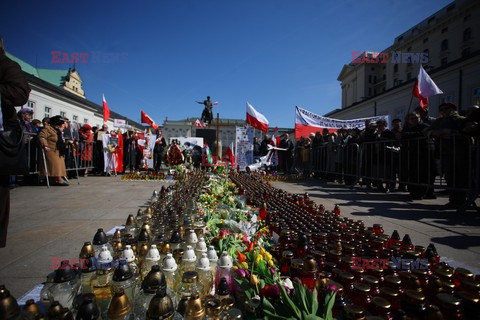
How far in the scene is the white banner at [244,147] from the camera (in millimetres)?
13836

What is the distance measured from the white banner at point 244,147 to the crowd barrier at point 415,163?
490 centimetres

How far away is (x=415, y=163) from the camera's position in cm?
592

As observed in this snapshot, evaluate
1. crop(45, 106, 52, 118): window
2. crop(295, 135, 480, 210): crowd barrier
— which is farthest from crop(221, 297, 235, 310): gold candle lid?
crop(45, 106, 52, 118): window

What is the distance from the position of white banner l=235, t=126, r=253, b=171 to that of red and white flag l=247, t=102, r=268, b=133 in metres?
0.79

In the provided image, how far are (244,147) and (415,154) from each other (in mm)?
8782

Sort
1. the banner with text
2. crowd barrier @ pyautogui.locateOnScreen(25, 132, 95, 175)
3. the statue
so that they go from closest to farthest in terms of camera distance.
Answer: crowd barrier @ pyautogui.locateOnScreen(25, 132, 95, 175), the banner with text, the statue

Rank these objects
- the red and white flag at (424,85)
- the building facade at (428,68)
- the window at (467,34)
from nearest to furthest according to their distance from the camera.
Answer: the red and white flag at (424,85) < the building facade at (428,68) < the window at (467,34)

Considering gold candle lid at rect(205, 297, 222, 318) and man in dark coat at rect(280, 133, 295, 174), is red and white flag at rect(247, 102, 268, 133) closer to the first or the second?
man in dark coat at rect(280, 133, 295, 174)

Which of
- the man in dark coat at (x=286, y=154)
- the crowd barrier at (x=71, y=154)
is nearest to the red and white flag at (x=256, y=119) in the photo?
the man in dark coat at (x=286, y=154)

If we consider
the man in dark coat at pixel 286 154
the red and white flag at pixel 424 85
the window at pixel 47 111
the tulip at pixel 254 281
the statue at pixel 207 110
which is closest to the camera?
the tulip at pixel 254 281

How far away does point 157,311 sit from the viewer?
108 centimetres

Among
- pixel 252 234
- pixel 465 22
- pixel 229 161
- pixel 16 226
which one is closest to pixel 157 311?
pixel 252 234

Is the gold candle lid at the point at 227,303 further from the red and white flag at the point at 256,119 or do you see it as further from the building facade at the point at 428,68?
the red and white flag at the point at 256,119

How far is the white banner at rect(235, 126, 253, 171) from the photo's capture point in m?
13.8
